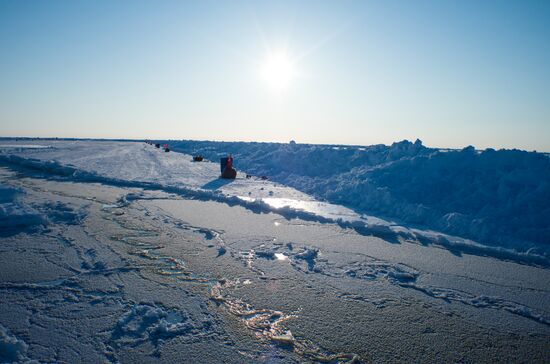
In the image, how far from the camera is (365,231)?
20.0 feet

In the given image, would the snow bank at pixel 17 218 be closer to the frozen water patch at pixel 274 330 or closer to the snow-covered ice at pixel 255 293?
A: the snow-covered ice at pixel 255 293

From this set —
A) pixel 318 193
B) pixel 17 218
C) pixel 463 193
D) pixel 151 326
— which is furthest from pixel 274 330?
pixel 318 193

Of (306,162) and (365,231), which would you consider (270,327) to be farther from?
(306,162)

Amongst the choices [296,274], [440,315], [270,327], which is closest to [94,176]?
[296,274]

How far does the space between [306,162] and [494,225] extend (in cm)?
1024

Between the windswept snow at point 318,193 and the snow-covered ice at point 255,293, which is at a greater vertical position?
the windswept snow at point 318,193

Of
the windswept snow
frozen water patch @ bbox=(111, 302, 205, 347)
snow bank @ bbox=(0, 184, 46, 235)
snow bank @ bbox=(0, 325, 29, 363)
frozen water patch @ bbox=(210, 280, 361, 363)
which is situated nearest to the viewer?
snow bank @ bbox=(0, 325, 29, 363)

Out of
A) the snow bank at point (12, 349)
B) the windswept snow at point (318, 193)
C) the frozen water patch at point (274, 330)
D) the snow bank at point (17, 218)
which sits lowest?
the snow bank at point (12, 349)

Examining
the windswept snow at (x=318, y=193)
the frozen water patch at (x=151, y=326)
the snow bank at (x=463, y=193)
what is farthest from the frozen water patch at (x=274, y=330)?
the snow bank at (x=463, y=193)

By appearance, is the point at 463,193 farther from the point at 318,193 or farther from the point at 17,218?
the point at 17,218

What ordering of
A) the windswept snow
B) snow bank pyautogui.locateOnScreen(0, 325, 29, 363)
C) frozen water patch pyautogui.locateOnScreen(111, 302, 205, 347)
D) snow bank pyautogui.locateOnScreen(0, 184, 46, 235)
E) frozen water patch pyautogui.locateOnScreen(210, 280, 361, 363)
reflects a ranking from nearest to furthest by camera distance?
snow bank pyautogui.locateOnScreen(0, 325, 29, 363), frozen water patch pyautogui.locateOnScreen(210, 280, 361, 363), frozen water patch pyautogui.locateOnScreen(111, 302, 205, 347), snow bank pyautogui.locateOnScreen(0, 184, 46, 235), the windswept snow

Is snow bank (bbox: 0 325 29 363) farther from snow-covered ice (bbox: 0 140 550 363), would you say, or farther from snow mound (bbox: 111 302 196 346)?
snow mound (bbox: 111 302 196 346)

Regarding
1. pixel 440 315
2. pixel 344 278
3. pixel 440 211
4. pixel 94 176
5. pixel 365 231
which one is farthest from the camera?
pixel 94 176

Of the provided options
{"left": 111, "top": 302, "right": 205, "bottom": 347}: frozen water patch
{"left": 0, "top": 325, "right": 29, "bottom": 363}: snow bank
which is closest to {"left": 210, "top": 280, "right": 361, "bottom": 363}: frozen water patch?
{"left": 111, "top": 302, "right": 205, "bottom": 347}: frozen water patch
